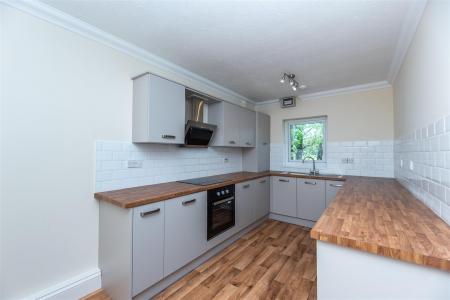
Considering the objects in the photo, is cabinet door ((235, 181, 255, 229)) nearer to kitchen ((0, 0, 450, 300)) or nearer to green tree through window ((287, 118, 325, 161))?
kitchen ((0, 0, 450, 300))

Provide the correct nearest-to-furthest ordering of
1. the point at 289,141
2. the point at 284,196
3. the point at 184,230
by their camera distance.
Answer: the point at 184,230 < the point at 284,196 < the point at 289,141

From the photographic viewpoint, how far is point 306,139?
150 inches

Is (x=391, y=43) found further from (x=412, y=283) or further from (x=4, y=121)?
(x=4, y=121)

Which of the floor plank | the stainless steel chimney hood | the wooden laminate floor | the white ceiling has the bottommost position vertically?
the floor plank

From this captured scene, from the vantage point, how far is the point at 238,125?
3.27m

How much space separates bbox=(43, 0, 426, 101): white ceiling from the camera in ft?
4.94

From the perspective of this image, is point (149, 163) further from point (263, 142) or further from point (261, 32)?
point (263, 142)

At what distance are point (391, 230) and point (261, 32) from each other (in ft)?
5.70

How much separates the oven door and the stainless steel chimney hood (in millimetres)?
802

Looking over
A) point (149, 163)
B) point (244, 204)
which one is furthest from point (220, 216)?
point (149, 163)

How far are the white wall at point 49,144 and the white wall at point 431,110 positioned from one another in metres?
2.48

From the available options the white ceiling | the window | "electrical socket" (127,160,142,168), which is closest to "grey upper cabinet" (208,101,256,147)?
the white ceiling

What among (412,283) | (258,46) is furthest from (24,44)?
(412,283)

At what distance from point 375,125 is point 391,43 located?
1.52 m
